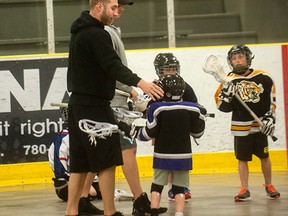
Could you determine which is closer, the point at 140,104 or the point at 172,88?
the point at 172,88

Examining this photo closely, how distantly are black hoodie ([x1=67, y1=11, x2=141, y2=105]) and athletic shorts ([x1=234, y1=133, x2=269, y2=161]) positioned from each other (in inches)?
100

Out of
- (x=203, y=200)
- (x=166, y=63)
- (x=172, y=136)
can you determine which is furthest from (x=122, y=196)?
(x=172, y=136)

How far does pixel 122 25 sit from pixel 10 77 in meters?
1.71

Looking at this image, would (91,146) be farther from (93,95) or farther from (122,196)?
(122,196)

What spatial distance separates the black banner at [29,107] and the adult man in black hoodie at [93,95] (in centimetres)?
454

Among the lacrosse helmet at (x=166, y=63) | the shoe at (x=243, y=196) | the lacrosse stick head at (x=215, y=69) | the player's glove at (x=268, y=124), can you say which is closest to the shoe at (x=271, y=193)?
the shoe at (x=243, y=196)

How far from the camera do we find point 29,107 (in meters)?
10.4

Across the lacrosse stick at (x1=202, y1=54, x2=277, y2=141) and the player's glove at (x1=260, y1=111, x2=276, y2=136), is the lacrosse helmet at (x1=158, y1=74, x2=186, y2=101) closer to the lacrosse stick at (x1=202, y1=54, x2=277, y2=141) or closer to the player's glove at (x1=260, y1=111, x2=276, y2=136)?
the lacrosse stick at (x1=202, y1=54, x2=277, y2=141)

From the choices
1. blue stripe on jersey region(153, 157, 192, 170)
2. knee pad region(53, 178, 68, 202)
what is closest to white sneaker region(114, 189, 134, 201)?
knee pad region(53, 178, 68, 202)

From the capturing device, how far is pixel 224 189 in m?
8.97

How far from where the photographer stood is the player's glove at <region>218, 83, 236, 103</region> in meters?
8.02

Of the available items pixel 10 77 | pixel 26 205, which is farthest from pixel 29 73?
pixel 26 205

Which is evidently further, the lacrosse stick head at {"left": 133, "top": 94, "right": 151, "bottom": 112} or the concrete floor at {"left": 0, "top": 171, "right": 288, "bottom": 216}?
the concrete floor at {"left": 0, "top": 171, "right": 288, "bottom": 216}

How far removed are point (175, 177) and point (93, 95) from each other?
1.35 meters
